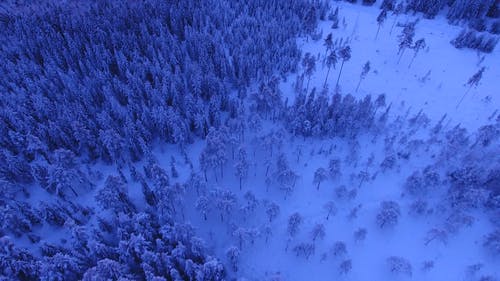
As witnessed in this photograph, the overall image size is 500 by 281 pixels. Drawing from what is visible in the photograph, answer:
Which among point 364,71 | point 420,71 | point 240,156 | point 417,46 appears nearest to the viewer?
point 240,156

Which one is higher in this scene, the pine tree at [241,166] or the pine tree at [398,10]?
the pine tree at [398,10]

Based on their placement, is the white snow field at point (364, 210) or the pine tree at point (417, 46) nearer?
the white snow field at point (364, 210)

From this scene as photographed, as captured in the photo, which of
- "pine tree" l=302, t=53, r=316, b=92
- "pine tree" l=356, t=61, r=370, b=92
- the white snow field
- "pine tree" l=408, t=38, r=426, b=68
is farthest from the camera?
"pine tree" l=408, t=38, r=426, b=68

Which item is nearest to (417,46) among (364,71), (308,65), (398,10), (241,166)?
(364,71)

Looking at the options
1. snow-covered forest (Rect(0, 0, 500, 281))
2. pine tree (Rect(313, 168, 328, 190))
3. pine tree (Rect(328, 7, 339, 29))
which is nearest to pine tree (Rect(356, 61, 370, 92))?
snow-covered forest (Rect(0, 0, 500, 281))

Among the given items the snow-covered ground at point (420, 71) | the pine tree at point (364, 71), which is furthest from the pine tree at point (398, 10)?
the pine tree at point (364, 71)

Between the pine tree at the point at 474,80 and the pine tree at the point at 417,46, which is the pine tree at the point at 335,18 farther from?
the pine tree at the point at 474,80

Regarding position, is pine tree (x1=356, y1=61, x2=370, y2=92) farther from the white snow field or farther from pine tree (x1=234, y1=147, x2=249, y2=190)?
pine tree (x1=234, y1=147, x2=249, y2=190)

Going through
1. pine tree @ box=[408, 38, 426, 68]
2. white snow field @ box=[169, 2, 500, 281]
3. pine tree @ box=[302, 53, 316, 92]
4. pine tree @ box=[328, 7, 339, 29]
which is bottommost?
white snow field @ box=[169, 2, 500, 281]

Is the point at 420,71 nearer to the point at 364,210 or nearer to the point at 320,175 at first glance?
the point at 364,210

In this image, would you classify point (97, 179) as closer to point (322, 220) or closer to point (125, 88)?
point (125, 88)
